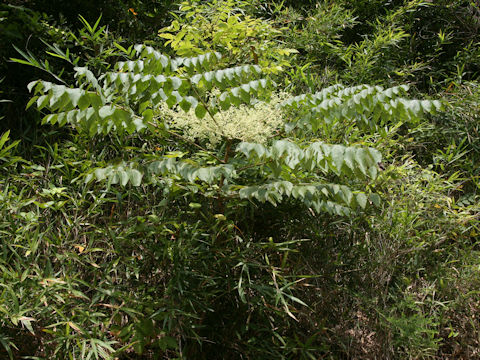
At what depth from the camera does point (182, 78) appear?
1.67 meters

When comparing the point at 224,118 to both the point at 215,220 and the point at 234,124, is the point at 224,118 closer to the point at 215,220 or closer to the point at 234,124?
the point at 234,124

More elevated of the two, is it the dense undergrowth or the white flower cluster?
the white flower cluster

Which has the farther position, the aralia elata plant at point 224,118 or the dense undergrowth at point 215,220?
the dense undergrowth at point 215,220

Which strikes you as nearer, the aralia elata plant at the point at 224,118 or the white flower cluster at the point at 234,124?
the aralia elata plant at the point at 224,118

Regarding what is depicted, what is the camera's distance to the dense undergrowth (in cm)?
170

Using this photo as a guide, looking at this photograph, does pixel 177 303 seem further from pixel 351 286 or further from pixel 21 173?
pixel 21 173

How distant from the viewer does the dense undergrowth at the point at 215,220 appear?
5.58 ft

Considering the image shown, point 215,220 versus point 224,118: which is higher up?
point 224,118

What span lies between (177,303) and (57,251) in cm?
69

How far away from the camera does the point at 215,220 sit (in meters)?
1.97

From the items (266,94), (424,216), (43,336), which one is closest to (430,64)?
(424,216)

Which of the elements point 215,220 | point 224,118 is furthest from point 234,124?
point 215,220

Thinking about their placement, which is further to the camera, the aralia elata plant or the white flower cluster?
the white flower cluster

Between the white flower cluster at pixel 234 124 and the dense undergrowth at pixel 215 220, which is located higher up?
the white flower cluster at pixel 234 124
